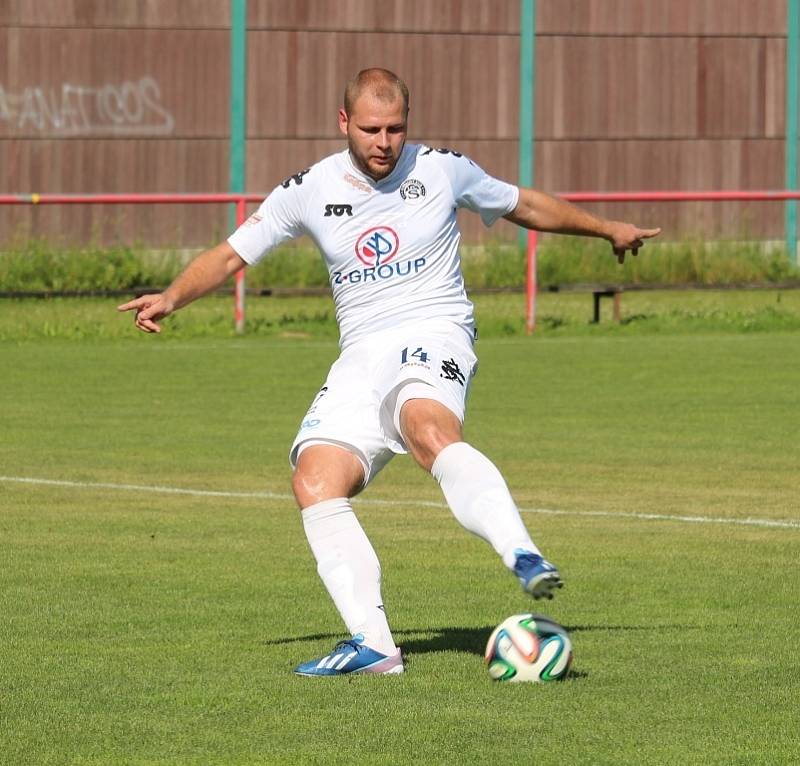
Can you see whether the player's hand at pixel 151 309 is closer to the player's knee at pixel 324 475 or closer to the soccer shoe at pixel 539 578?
the player's knee at pixel 324 475

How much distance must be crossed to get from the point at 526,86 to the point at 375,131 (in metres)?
25.8

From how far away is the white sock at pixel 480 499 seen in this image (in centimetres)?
656

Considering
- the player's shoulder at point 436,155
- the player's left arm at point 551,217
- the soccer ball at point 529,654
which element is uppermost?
the player's shoulder at point 436,155

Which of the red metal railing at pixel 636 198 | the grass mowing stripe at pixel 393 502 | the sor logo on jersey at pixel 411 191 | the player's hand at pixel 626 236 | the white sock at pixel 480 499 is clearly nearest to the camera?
the white sock at pixel 480 499

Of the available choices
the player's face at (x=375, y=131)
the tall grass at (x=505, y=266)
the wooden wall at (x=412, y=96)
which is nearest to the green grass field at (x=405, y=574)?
the player's face at (x=375, y=131)

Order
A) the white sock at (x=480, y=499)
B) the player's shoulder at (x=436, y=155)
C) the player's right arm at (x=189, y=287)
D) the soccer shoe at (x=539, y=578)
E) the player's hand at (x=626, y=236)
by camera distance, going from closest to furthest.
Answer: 1. the soccer shoe at (x=539, y=578)
2. the white sock at (x=480, y=499)
3. the player's right arm at (x=189, y=287)
4. the player's shoulder at (x=436, y=155)
5. the player's hand at (x=626, y=236)

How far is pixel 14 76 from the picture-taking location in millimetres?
29703

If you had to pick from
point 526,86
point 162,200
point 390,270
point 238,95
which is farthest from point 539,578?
point 526,86

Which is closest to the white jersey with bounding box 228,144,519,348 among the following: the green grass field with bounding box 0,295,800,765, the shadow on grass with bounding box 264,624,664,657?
the shadow on grass with bounding box 264,624,664,657

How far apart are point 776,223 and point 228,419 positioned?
1868 cm

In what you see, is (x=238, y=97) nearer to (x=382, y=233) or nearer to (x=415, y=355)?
(x=382, y=233)

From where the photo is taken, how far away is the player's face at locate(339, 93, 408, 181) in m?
7.06

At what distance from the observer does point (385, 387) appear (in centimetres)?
719

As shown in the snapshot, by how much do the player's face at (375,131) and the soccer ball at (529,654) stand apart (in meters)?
1.65
